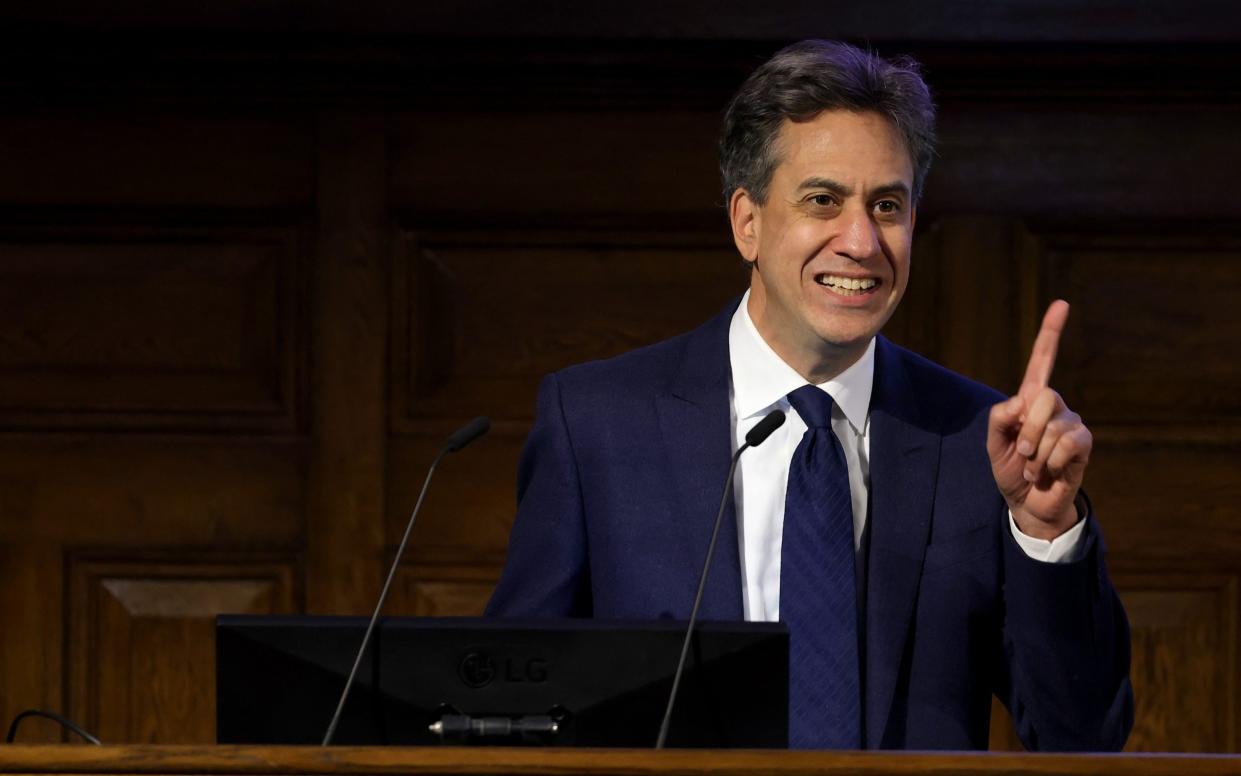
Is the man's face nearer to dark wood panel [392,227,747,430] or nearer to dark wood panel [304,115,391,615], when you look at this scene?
dark wood panel [392,227,747,430]

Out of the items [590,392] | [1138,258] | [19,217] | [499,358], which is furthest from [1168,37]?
[19,217]

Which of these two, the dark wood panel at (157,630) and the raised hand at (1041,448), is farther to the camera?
the dark wood panel at (157,630)

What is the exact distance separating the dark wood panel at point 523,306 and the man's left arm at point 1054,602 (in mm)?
1483

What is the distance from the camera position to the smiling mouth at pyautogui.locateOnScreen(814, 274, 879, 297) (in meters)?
1.89

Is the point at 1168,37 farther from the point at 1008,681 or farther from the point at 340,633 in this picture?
the point at 340,633

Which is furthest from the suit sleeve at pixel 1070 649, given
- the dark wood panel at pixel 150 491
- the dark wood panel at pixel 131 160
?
the dark wood panel at pixel 131 160

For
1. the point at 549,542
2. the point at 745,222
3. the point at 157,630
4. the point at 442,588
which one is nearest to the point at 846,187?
the point at 745,222

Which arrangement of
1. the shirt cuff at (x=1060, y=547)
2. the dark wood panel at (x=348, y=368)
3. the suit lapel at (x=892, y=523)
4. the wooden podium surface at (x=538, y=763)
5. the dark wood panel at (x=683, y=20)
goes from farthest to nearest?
1. the dark wood panel at (x=348, y=368)
2. the dark wood panel at (x=683, y=20)
3. the suit lapel at (x=892, y=523)
4. the shirt cuff at (x=1060, y=547)
5. the wooden podium surface at (x=538, y=763)

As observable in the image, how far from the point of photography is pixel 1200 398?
10.7ft

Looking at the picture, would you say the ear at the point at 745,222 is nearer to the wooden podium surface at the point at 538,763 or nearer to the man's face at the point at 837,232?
the man's face at the point at 837,232

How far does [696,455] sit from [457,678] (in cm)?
56

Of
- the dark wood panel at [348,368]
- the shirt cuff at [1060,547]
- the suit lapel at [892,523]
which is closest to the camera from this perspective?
the shirt cuff at [1060,547]

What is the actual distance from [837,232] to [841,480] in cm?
28

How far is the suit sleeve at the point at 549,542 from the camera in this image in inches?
76.9
